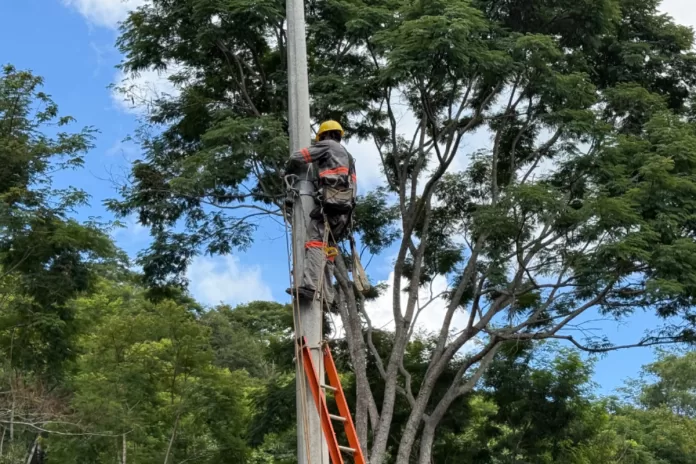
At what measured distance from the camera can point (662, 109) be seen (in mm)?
12734

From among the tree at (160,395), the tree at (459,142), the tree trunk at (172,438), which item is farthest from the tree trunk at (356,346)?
the tree trunk at (172,438)

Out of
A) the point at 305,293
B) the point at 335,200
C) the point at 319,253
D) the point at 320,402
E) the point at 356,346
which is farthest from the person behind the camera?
the point at 356,346

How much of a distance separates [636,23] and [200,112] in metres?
7.92

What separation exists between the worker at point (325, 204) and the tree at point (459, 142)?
571 centimetres

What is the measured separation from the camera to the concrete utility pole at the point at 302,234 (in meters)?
4.07

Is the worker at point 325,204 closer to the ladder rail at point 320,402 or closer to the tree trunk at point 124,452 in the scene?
the ladder rail at point 320,402

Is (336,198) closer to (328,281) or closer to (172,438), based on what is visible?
(328,281)

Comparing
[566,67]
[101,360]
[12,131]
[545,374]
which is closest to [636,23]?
[566,67]

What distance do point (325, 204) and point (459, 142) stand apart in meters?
8.35

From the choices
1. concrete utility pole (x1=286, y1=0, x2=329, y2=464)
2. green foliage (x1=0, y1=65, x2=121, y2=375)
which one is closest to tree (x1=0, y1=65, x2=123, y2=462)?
green foliage (x1=0, y1=65, x2=121, y2=375)

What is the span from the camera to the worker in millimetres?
4621

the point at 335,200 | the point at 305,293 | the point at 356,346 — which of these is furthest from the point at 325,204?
the point at 356,346

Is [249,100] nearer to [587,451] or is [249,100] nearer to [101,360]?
[101,360]

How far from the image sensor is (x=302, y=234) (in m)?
4.54
